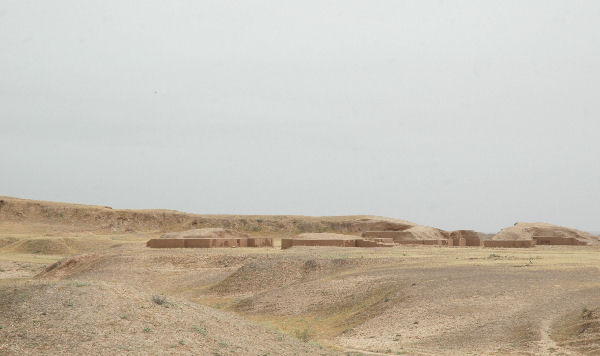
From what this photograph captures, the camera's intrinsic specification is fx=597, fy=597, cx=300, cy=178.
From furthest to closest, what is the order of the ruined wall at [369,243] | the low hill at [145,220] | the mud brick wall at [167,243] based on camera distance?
the low hill at [145,220] → the mud brick wall at [167,243] → the ruined wall at [369,243]

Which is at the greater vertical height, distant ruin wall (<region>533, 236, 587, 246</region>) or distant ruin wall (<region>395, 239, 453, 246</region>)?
distant ruin wall (<region>533, 236, 587, 246</region>)

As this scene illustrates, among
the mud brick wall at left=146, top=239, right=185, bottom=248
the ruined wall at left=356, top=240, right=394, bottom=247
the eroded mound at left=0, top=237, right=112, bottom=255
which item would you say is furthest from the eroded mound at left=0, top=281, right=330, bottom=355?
the eroded mound at left=0, top=237, right=112, bottom=255

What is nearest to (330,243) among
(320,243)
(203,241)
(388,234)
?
(320,243)

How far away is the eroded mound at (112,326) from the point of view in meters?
8.52

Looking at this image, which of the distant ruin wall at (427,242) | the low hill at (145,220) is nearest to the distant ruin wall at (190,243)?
the distant ruin wall at (427,242)

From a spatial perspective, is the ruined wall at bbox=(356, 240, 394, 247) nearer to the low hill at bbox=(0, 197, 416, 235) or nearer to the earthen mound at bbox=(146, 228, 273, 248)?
the earthen mound at bbox=(146, 228, 273, 248)

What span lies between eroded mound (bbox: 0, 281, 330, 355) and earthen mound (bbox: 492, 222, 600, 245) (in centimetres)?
3273

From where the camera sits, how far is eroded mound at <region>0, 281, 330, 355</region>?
8516 mm

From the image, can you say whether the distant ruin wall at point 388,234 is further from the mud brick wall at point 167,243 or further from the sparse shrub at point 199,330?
the sparse shrub at point 199,330

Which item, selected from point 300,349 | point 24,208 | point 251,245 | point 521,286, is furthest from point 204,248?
point 24,208

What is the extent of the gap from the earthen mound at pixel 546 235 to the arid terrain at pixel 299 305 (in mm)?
17255

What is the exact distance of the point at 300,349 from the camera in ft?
36.3

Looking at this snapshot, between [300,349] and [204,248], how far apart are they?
2295cm

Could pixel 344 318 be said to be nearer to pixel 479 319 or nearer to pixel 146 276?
pixel 479 319
